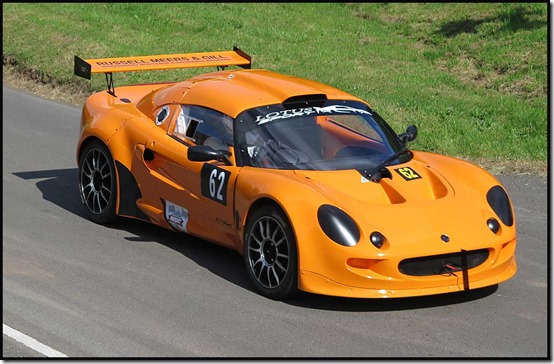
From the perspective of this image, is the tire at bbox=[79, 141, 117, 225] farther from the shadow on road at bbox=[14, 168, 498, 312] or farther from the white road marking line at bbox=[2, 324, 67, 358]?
the white road marking line at bbox=[2, 324, 67, 358]

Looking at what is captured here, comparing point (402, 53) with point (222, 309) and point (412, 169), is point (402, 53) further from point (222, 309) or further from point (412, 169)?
point (222, 309)

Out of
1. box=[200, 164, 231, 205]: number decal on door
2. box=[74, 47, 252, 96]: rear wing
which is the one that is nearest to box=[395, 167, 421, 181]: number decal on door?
box=[200, 164, 231, 205]: number decal on door

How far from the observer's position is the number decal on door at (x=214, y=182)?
7.99 m

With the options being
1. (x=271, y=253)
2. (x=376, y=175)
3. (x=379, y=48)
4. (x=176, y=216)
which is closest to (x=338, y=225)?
(x=271, y=253)

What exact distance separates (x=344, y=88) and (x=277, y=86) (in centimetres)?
634

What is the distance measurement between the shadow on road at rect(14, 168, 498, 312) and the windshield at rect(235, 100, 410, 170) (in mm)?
875

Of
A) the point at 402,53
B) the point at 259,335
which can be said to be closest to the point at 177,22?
the point at 402,53

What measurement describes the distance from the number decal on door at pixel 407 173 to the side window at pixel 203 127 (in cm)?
134

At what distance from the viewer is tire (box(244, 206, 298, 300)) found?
23.7 ft

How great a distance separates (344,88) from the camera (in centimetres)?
1502

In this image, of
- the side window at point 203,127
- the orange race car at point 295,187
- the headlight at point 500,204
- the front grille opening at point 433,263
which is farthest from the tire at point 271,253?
the headlight at point 500,204

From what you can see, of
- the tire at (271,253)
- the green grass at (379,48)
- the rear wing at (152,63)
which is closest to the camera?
the tire at (271,253)

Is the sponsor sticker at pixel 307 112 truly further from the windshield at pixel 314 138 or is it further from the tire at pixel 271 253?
the tire at pixel 271 253

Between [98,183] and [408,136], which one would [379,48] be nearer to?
[408,136]
